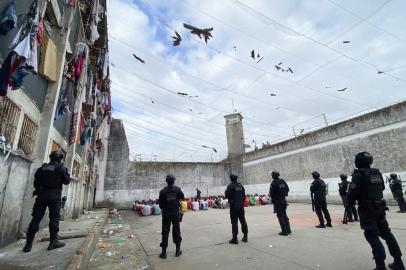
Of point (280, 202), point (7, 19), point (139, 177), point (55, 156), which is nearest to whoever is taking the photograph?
point (7, 19)

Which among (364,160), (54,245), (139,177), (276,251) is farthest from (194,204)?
(364,160)

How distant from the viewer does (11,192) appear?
15.8ft

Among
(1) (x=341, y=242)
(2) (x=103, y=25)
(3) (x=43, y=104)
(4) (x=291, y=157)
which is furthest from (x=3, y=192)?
(4) (x=291, y=157)

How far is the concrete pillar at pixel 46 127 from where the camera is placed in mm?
5551

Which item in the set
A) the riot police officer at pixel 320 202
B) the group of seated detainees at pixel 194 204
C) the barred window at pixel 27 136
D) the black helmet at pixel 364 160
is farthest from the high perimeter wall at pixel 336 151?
the barred window at pixel 27 136

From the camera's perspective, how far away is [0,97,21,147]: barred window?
4512 mm

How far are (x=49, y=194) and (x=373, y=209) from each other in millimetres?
5276

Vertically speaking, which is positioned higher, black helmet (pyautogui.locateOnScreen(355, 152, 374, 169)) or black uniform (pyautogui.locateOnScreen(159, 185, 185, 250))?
black helmet (pyautogui.locateOnScreen(355, 152, 374, 169))

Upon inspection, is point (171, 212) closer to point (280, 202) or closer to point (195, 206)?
point (280, 202)

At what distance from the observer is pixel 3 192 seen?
14.6 feet

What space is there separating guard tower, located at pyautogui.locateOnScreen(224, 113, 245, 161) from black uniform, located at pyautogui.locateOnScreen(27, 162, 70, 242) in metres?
21.5

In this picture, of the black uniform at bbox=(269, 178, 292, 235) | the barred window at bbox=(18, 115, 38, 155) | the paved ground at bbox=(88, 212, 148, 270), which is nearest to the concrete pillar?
the barred window at bbox=(18, 115, 38, 155)

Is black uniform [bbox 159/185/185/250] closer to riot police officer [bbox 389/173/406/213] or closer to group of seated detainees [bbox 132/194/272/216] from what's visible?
group of seated detainees [bbox 132/194/272/216]

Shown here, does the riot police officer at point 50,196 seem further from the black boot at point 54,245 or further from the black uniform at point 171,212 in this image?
the black uniform at point 171,212
